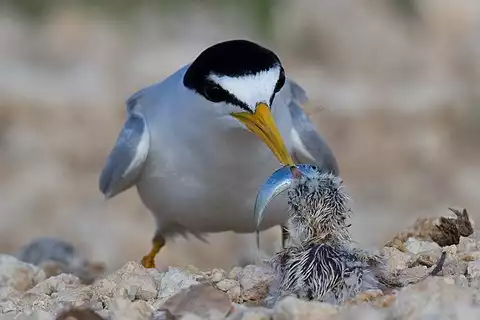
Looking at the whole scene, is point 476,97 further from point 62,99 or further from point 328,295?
point 328,295

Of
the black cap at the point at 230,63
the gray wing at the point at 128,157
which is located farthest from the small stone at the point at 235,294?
the gray wing at the point at 128,157

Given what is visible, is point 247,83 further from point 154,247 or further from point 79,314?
point 154,247

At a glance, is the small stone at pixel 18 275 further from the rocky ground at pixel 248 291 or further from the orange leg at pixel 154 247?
the orange leg at pixel 154 247

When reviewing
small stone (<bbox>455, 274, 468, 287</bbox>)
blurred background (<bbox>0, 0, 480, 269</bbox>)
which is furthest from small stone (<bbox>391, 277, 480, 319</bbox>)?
blurred background (<bbox>0, 0, 480, 269</bbox>)

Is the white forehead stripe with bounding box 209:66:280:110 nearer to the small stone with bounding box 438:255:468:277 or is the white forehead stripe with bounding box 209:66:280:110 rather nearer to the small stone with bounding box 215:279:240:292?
the small stone with bounding box 215:279:240:292

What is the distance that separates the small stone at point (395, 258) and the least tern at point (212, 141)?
73 centimetres

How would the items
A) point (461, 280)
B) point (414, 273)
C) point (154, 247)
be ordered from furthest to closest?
point (154, 247) → point (414, 273) → point (461, 280)

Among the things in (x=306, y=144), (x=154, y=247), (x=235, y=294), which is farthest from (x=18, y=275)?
(x=306, y=144)

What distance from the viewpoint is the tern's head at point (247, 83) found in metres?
4.84

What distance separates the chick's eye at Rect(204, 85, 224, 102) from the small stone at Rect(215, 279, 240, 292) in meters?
1.00

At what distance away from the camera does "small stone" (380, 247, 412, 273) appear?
14.3ft

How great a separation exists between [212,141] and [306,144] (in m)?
0.71

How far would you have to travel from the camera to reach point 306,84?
11828 mm

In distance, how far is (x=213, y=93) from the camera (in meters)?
5.14
